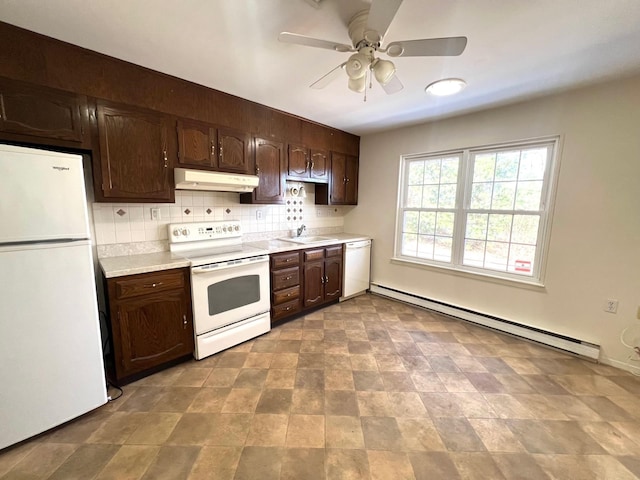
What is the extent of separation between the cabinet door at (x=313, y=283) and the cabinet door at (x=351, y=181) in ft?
4.03

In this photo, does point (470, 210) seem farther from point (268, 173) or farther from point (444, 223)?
point (268, 173)

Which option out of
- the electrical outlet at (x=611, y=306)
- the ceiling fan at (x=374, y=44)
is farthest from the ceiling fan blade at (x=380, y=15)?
the electrical outlet at (x=611, y=306)

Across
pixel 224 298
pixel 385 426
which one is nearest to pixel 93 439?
pixel 224 298

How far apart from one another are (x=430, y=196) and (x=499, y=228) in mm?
868

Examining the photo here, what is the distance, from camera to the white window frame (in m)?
2.47

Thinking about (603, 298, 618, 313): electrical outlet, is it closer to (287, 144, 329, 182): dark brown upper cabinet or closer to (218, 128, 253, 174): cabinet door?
(287, 144, 329, 182): dark brown upper cabinet

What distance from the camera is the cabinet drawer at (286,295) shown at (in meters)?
2.83

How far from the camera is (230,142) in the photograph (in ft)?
8.38

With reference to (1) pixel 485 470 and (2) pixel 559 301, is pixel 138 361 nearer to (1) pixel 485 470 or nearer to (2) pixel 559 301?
(1) pixel 485 470

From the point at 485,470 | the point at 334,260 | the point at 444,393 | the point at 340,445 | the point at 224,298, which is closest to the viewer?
the point at 485,470

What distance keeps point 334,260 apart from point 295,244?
650 mm

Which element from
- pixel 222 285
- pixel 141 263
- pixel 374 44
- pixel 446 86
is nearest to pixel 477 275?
pixel 446 86

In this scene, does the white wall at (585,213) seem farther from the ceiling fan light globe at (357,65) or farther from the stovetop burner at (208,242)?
the stovetop burner at (208,242)

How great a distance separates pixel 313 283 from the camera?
3.20m
